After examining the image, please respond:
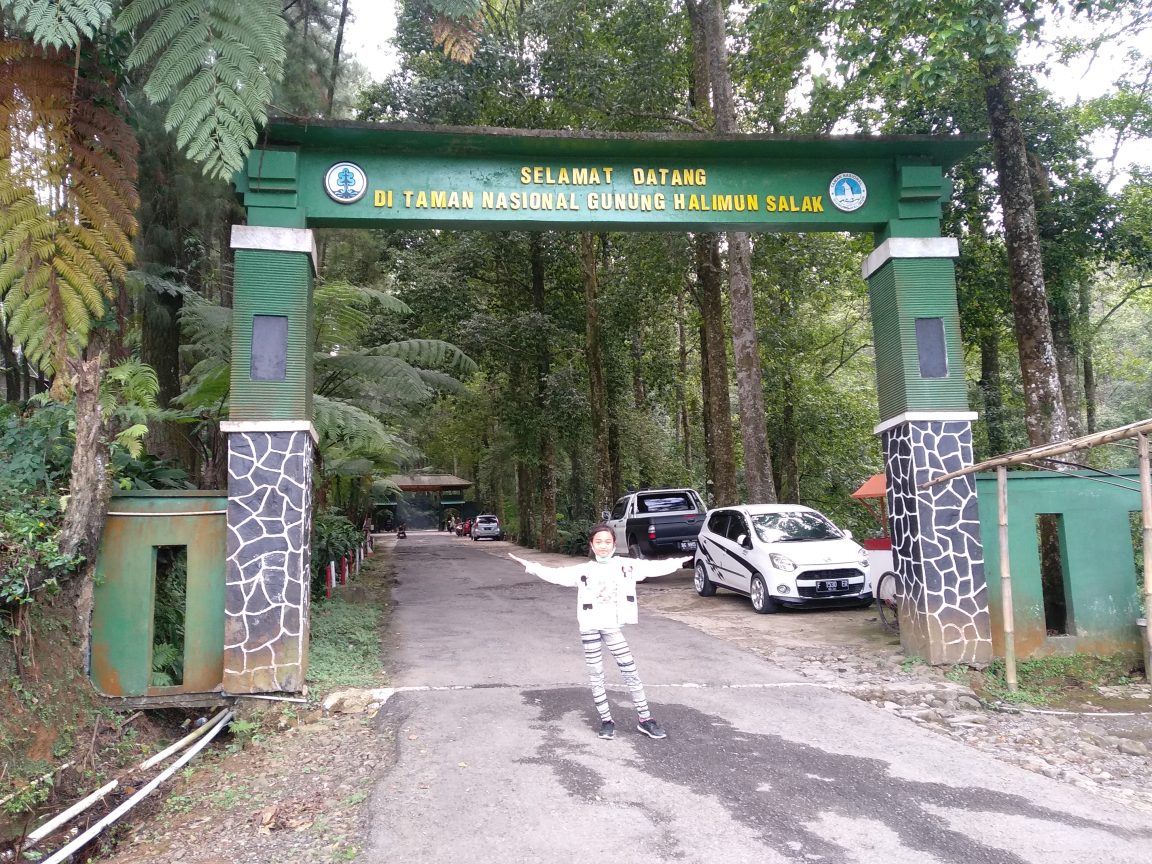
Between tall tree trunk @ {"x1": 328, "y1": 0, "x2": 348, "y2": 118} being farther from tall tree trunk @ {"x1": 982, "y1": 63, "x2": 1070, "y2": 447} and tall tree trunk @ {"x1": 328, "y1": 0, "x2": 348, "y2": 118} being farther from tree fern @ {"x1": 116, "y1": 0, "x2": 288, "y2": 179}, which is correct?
tall tree trunk @ {"x1": 982, "y1": 63, "x2": 1070, "y2": 447}

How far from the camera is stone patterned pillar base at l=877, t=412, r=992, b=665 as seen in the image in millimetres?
7586

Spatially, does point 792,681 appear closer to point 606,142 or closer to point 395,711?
point 395,711

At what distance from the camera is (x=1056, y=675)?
24.6 ft

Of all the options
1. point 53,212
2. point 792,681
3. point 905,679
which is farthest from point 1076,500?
point 53,212

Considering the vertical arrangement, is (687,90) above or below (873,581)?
above

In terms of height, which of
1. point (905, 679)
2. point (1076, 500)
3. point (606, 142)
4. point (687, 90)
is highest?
point (687, 90)

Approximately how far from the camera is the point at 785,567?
1116cm

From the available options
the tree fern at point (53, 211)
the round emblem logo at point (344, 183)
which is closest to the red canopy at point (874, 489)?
the round emblem logo at point (344, 183)

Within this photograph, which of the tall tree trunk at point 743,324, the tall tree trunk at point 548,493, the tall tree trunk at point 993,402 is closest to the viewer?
the tall tree trunk at point 743,324

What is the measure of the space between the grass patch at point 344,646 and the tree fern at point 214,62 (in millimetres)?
4449

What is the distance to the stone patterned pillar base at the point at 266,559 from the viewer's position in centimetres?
673

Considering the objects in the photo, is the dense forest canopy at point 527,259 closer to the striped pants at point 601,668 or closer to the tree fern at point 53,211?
the tree fern at point 53,211

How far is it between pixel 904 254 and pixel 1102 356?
795 inches

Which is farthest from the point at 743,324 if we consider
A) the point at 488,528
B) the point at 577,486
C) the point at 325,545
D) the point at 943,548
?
the point at 488,528
